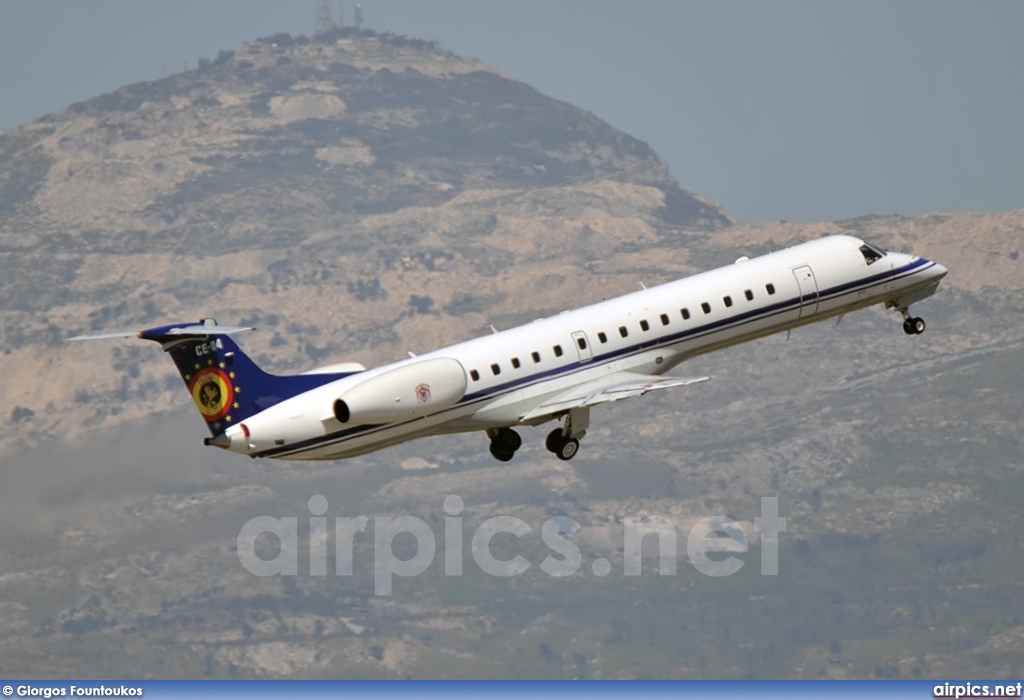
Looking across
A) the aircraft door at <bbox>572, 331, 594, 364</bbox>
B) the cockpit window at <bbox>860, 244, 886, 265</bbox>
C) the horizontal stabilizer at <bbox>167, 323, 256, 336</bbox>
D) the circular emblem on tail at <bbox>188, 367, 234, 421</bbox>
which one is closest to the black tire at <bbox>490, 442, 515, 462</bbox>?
the aircraft door at <bbox>572, 331, 594, 364</bbox>

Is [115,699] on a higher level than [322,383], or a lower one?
lower

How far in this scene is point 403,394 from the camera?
61.2 m

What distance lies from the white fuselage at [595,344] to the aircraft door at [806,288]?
34 mm

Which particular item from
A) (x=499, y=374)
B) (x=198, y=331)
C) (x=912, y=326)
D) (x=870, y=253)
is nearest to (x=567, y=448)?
(x=499, y=374)

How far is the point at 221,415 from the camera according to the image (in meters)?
62.8

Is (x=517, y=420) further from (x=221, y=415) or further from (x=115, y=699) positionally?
(x=115, y=699)

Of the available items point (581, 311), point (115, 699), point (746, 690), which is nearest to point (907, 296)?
point (581, 311)

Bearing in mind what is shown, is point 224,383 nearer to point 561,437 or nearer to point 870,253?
point 561,437

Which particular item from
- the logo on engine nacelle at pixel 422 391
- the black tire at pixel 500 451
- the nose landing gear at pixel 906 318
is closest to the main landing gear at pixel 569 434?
the black tire at pixel 500 451

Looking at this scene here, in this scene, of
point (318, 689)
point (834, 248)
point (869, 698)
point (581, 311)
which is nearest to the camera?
point (869, 698)

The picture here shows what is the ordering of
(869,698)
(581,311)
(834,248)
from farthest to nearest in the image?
(834,248)
(581,311)
(869,698)

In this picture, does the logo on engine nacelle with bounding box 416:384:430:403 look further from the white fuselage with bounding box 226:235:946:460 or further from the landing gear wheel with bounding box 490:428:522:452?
the landing gear wheel with bounding box 490:428:522:452

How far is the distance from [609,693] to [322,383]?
1334 centimetres

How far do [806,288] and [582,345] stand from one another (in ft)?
30.1
